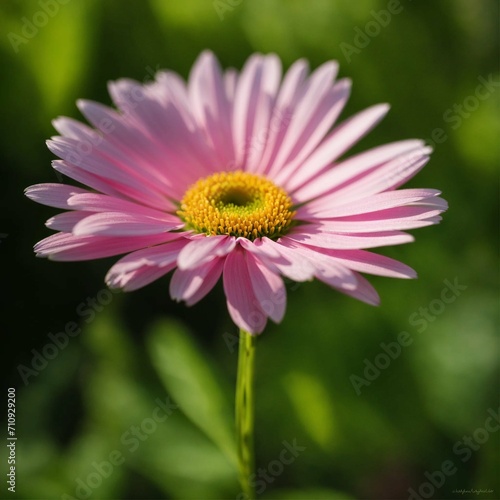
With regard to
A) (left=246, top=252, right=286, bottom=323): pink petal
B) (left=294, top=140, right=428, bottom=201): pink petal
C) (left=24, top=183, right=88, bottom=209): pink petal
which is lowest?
(left=246, top=252, right=286, bottom=323): pink petal

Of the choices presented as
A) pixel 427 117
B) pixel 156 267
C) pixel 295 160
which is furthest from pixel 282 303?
pixel 427 117

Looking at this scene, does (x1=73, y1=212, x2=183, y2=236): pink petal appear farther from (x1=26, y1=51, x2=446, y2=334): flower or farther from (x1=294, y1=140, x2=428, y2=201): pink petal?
(x1=294, y1=140, x2=428, y2=201): pink petal

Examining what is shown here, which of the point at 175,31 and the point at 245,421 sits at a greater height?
the point at 175,31

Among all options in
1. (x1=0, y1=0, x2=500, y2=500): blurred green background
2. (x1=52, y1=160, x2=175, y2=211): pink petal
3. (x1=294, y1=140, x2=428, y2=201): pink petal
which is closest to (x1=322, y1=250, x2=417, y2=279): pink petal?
(x1=294, y1=140, x2=428, y2=201): pink petal

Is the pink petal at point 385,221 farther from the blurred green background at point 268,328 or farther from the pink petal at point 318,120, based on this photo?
the blurred green background at point 268,328

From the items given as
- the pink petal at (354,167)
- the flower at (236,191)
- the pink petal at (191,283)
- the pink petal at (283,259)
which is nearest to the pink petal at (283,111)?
the flower at (236,191)

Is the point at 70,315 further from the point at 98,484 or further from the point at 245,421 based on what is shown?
the point at 245,421
